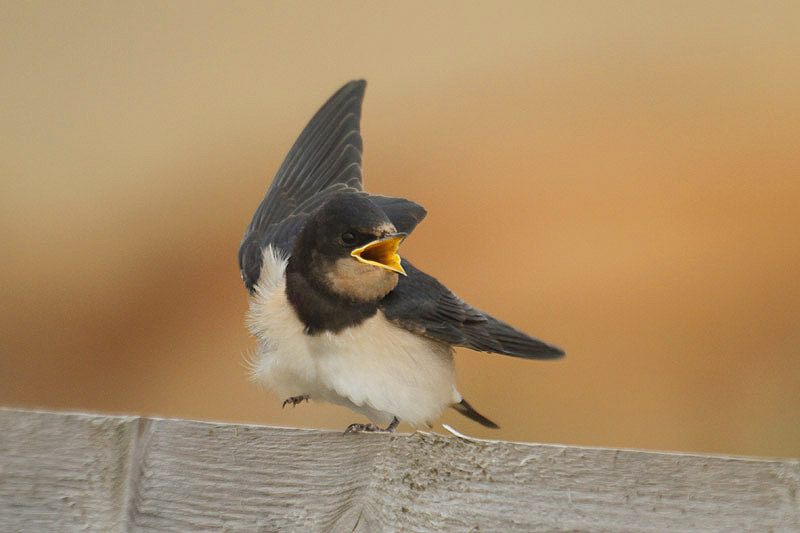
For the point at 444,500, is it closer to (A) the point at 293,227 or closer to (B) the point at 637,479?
(B) the point at 637,479

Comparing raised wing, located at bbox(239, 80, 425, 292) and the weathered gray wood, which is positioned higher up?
raised wing, located at bbox(239, 80, 425, 292)

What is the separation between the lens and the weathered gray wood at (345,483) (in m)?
0.91

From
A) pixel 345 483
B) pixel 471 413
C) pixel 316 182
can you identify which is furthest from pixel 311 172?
pixel 345 483

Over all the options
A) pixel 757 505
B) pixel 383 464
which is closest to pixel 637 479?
pixel 757 505

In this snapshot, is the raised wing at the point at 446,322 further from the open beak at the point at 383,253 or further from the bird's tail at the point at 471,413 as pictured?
the bird's tail at the point at 471,413

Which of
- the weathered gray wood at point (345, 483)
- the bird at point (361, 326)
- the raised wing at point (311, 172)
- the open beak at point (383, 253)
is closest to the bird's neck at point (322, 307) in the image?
the bird at point (361, 326)

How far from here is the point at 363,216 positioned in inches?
59.4

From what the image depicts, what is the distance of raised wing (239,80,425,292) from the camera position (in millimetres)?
1892

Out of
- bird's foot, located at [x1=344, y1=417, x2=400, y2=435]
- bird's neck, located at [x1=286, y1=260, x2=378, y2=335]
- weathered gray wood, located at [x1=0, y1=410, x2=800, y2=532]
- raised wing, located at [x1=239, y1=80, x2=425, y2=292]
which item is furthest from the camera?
raised wing, located at [x1=239, y1=80, x2=425, y2=292]

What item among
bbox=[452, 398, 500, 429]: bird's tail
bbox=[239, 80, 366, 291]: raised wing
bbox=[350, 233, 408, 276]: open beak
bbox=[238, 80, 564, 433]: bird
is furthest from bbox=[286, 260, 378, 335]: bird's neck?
bbox=[452, 398, 500, 429]: bird's tail

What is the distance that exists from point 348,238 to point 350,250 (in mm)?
21

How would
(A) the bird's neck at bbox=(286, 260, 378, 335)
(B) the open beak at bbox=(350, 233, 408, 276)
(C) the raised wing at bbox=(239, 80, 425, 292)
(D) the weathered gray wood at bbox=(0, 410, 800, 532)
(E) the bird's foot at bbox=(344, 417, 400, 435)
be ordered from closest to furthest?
(D) the weathered gray wood at bbox=(0, 410, 800, 532)
(E) the bird's foot at bbox=(344, 417, 400, 435)
(B) the open beak at bbox=(350, 233, 408, 276)
(A) the bird's neck at bbox=(286, 260, 378, 335)
(C) the raised wing at bbox=(239, 80, 425, 292)

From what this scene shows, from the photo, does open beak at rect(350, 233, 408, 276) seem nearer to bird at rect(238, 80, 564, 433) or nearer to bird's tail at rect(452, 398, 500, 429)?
bird at rect(238, 80, 564, 433)

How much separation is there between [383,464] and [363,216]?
2.01 ft
